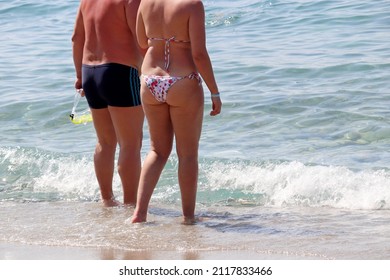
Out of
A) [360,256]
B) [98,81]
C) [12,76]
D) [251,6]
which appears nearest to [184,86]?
[98,81]

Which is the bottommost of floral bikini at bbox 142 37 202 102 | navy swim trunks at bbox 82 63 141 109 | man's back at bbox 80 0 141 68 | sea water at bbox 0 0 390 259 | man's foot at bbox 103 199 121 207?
sea water at bbox 0 0 390 259

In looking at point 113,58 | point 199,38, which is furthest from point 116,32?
point 199,38

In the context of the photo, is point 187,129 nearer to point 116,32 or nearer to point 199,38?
point 199,38

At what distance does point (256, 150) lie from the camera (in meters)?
9.16

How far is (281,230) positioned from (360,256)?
906 mm

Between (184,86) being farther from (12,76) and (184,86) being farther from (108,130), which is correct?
(12,76)

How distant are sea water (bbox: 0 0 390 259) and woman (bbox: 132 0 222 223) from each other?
445 millimetres

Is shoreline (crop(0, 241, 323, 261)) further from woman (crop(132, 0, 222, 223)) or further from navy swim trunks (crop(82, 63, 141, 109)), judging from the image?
navy swim trunks (crop(82, 63, 141, 109))

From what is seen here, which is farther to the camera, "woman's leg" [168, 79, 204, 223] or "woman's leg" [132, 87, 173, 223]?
"woman's leg" [132, 87, 173, 223]

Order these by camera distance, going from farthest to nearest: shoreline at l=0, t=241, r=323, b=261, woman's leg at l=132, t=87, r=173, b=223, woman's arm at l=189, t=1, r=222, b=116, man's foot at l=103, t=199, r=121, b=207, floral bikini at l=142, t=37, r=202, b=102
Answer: man's foot at l=103, t=199, r=121, b=207
woman's leg at l=132, t=87, r=173, b=223
floral bikini at l=142, t=37, r=202, b=102
woman's arm at l=189, t=1, r=222, b=116
shoreline at l=0, t=241, r=323, b=261

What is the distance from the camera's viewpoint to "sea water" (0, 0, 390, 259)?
6.36 meters

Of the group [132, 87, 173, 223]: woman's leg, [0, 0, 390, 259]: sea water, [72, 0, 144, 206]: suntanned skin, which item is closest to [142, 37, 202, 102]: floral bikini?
[132, 87, 173, 223]: woman's leg

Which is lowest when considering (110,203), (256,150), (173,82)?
(256,150)

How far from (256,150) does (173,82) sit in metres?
3.03
